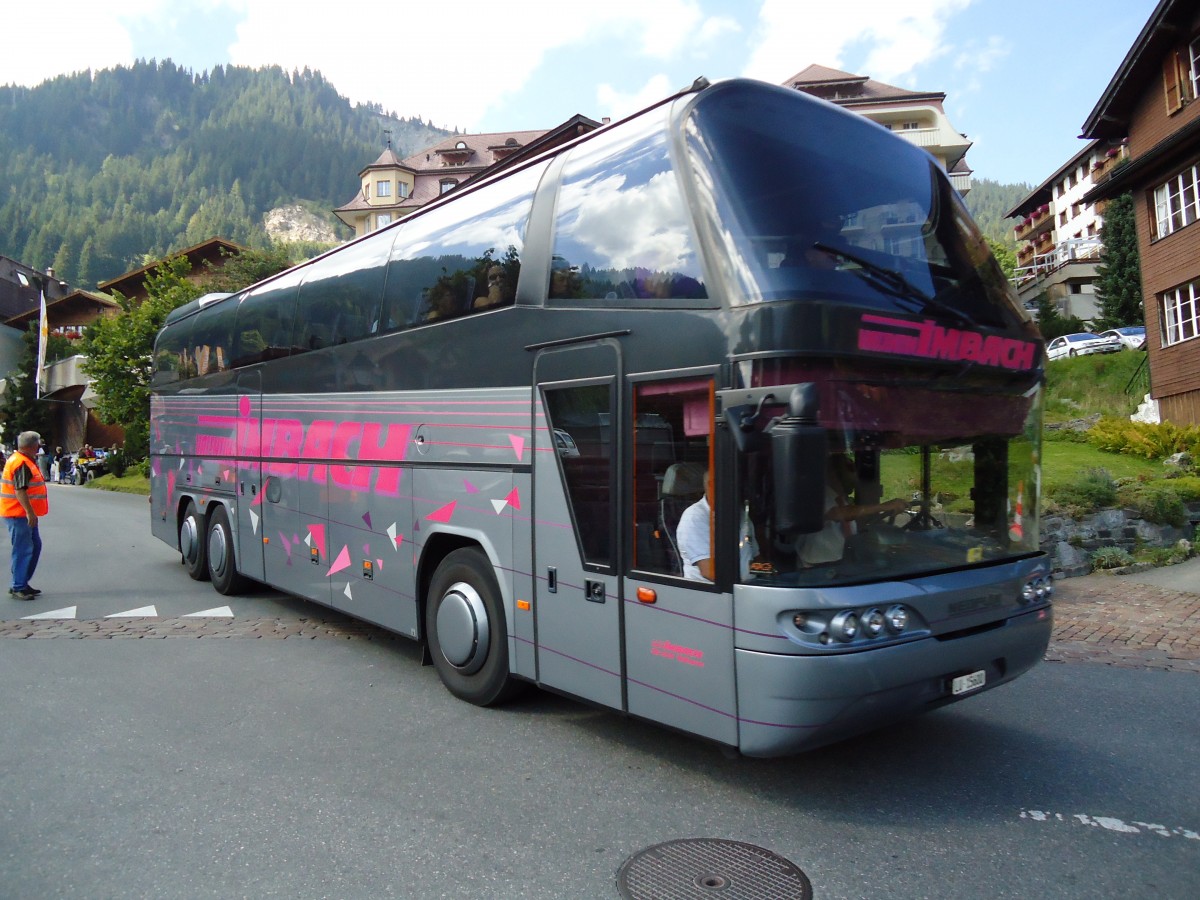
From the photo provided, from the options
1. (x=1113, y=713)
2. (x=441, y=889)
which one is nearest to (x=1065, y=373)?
(x=1113, y=713)

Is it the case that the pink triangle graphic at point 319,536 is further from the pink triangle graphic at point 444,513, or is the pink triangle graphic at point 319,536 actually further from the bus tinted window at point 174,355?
the bus tinted window at point 174,355

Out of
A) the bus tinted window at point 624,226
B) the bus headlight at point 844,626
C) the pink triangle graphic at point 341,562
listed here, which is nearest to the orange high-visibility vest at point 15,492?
the pink triangle graphic at point 341,562

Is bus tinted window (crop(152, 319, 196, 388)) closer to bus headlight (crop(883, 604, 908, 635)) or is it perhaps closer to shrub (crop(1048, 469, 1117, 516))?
bus headlight (crop(883, 604, 908, 635))

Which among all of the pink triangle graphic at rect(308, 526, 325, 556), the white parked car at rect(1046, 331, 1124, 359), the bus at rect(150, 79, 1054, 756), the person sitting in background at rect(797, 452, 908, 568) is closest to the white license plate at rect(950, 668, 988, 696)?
the bus at rect(150, 79, 1054, 756)

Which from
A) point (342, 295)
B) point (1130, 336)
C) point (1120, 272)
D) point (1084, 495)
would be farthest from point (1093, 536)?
point (1120, 272)

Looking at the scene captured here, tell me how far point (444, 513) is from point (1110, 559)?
9293 millimetres

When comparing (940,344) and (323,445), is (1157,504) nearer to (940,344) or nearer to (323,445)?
(940,344)

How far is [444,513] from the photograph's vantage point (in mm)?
6496

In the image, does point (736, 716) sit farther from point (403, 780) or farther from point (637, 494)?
point (403, 780)

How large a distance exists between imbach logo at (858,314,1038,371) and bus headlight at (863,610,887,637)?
1.22 metres

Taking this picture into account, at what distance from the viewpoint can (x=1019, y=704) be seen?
6266mm

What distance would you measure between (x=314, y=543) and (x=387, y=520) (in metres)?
1.64

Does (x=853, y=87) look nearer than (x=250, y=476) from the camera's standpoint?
No

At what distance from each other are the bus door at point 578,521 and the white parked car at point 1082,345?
1373 inches
